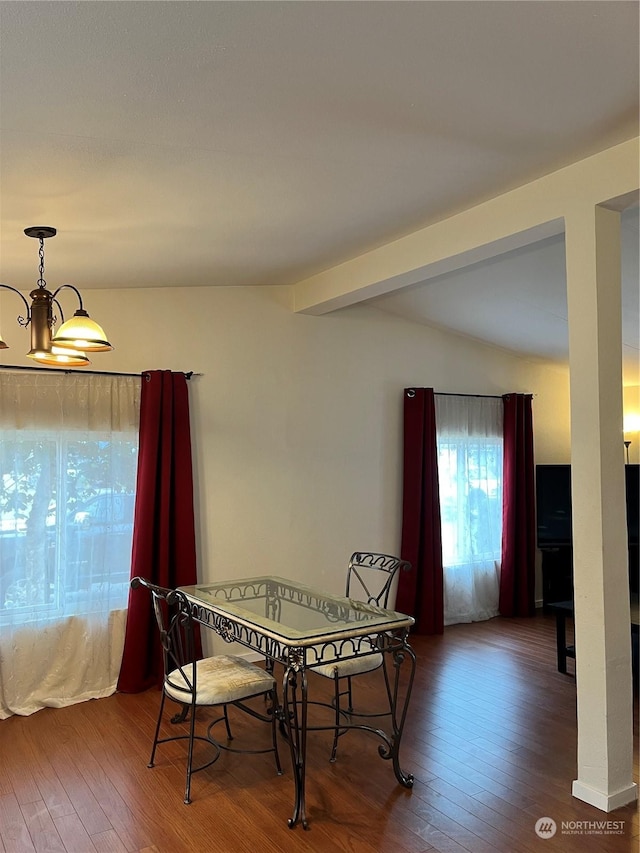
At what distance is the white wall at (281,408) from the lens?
4750 millimetres

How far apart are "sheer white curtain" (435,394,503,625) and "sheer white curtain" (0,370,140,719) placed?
2.88 meters

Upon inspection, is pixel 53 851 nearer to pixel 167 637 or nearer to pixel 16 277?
pixel 167 637

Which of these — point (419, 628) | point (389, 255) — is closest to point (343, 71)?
point (389, 255)

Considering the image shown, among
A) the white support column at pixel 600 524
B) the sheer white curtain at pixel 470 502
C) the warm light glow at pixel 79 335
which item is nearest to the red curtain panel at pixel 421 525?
the sheer white curtain at pixel 470 502

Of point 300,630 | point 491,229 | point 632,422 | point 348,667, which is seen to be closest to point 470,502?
point 632,422

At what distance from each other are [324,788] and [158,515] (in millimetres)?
2062

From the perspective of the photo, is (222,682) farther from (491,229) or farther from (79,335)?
(491,229)

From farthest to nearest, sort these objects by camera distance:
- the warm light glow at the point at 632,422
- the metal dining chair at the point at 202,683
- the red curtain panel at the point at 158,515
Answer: the warm light glow at the point at 632,422, the red curtain panel at the point at 158,515, the metal dining chair at the point at 202,683

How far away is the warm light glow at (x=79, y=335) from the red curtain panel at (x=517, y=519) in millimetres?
4616

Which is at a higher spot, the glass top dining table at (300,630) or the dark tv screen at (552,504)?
the dark tv screen at (552,504)

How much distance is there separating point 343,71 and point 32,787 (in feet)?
10.5

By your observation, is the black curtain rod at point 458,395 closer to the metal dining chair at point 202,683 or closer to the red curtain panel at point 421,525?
the red curtain panel at point 421,525

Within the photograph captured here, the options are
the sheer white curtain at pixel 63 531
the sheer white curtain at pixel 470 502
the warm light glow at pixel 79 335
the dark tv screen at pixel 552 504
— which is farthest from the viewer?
the dark tv screen at pixel 552 504

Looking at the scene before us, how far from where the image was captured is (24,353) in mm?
4184
